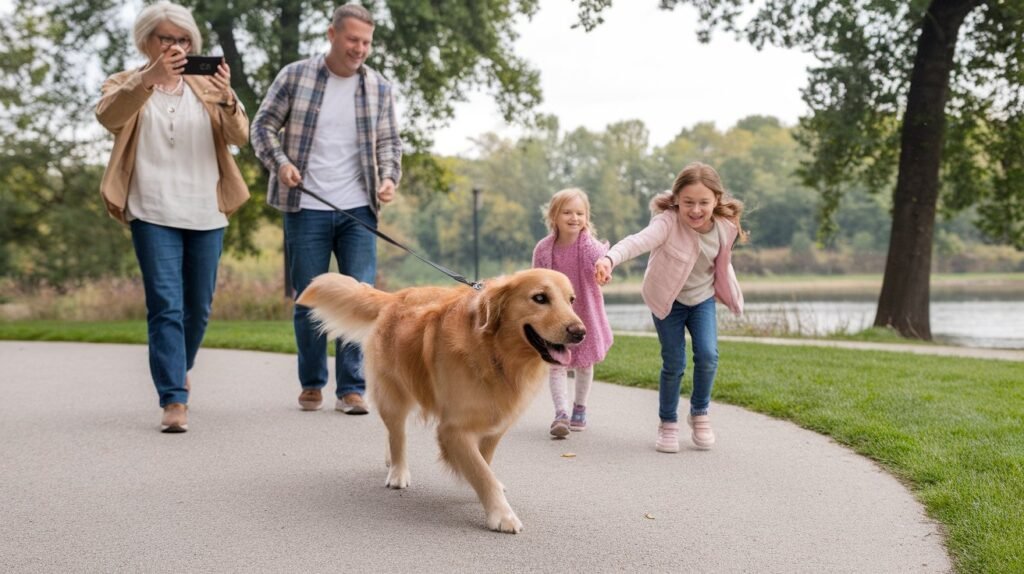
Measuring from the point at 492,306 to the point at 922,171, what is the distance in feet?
45.3

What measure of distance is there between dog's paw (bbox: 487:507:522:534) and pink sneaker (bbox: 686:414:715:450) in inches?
80.8

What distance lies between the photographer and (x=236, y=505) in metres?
4.20

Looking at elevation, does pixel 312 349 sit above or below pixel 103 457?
above

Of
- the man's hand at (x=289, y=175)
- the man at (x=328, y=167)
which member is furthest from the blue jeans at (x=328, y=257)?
the man's hand at (x=289, y=175)

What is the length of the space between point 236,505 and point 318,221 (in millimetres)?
2744

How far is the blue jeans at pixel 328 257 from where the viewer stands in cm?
649

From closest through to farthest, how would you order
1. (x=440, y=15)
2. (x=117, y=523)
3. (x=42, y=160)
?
(x=117, y=523) → (x=440, y=15) → (x=42, y=160)

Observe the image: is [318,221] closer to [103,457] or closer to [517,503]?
[103,457]

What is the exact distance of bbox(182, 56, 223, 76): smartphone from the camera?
5.61 metres

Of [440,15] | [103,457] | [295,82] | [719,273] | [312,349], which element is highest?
[440,15]

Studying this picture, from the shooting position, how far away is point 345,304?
505cm

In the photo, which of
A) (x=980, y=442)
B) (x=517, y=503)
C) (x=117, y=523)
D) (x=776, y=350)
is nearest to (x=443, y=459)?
(x=517, y=503)

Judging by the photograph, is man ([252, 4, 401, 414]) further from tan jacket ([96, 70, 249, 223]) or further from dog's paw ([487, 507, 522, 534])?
dog's paw ([487, 507, 522, 534])

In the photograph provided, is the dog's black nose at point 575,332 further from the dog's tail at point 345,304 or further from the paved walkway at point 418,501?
the dog's tail at point 345,304
